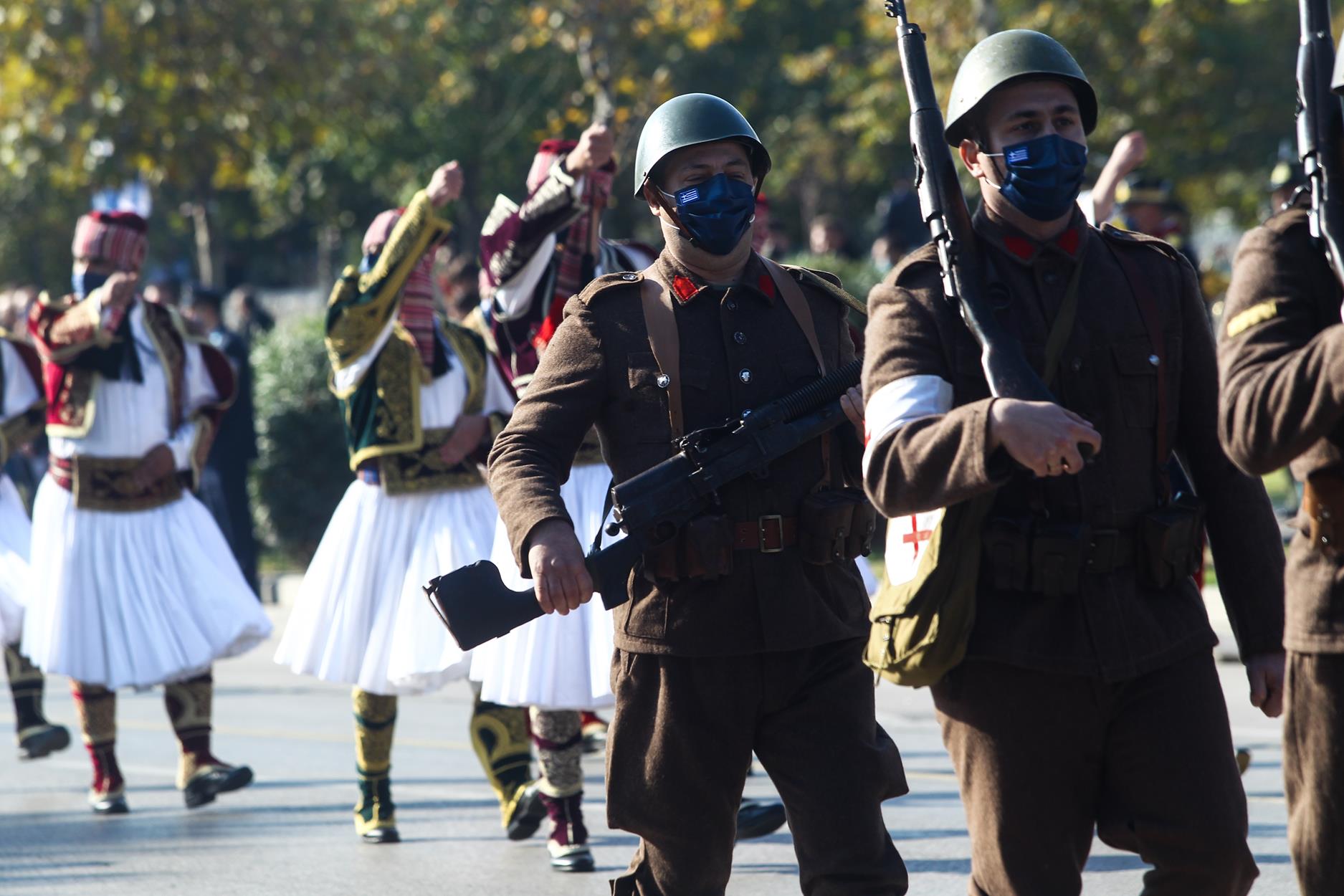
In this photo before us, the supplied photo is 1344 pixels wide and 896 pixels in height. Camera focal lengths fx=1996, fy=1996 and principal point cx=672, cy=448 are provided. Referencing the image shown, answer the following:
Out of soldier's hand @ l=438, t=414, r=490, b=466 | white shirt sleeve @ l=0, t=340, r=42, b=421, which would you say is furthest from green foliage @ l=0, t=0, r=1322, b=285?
soldier's hand @ l=438, t=414, r=490, b=466

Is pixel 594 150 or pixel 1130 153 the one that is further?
pixel 594 150

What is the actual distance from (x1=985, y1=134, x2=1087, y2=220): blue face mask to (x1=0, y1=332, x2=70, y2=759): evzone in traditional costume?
616cm

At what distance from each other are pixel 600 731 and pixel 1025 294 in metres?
5.67

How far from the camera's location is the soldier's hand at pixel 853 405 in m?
4.40

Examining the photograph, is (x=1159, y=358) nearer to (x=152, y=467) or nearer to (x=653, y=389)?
(x=653, y=389)

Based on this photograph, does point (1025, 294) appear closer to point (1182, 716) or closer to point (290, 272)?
point (1182, 716)

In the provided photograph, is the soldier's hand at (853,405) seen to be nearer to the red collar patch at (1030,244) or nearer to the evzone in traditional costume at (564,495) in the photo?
the red collar patch at (1030,244)

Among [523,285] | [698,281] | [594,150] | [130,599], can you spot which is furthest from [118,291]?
[698,281]

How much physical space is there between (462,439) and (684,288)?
10.3 feet

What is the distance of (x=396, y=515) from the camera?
24.5ft

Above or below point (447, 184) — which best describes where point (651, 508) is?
below

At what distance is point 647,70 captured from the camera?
2702cm

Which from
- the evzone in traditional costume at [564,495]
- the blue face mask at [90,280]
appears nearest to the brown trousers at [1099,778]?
the evzone in traditional costume at [564,495]

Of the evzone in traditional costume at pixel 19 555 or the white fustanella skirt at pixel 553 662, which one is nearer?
the white fustanella skirt at pixel 553 662
